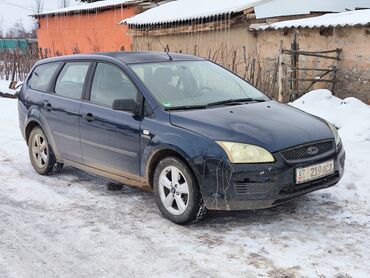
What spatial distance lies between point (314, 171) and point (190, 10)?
14.9 m

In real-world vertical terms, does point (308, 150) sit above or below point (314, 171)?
above

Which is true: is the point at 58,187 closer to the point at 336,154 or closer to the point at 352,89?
the point at 336,154

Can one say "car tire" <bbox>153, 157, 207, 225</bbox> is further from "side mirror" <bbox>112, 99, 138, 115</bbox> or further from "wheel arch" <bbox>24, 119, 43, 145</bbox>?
"wheel arch" <bbox>24, 119, 43, 145</bbox>

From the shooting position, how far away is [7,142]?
876 centimetres

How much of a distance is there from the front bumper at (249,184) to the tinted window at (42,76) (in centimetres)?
307

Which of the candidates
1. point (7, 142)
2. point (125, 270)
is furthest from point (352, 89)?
point (125, 270)

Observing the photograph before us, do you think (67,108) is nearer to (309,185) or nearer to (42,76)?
(42,76)

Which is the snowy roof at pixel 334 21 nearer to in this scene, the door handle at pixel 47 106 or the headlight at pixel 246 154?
the door handle at pixel 47 106

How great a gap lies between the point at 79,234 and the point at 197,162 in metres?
1.20

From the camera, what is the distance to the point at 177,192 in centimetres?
462

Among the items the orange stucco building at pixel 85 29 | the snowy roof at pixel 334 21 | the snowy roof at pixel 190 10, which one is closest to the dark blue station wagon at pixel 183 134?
the snowy roof at pixel 334 21

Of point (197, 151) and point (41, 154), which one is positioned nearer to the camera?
point (197, 151)

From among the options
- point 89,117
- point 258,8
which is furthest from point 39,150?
point 258,8

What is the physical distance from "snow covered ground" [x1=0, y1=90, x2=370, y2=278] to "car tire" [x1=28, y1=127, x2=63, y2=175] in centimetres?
33
